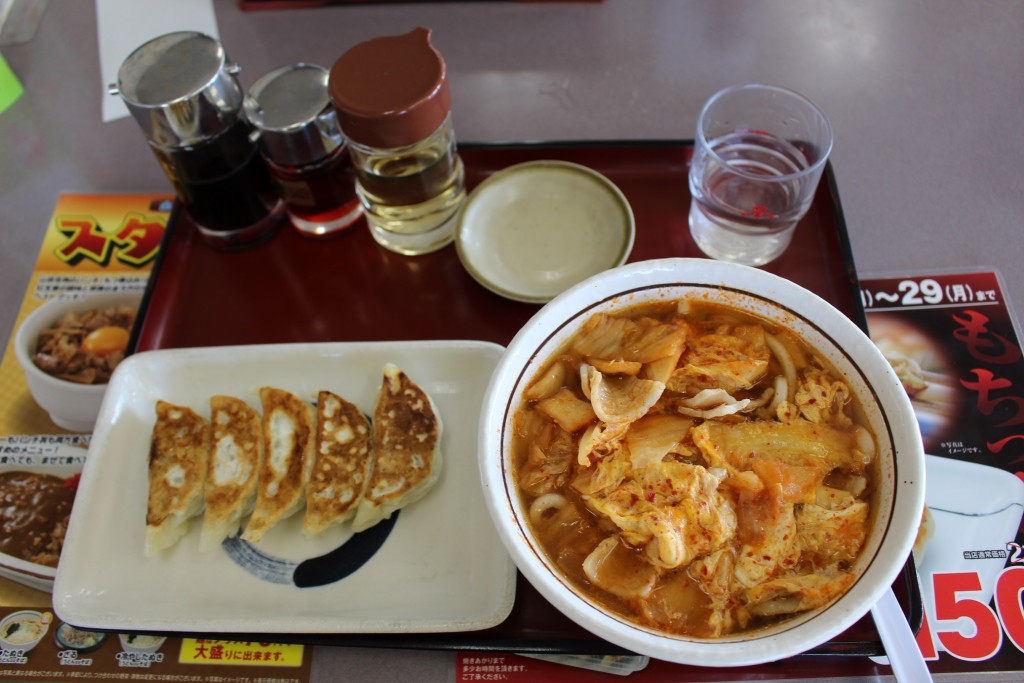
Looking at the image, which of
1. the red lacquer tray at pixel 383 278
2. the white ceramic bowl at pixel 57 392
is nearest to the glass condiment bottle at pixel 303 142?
the red lacquer tray at pixel 383 278

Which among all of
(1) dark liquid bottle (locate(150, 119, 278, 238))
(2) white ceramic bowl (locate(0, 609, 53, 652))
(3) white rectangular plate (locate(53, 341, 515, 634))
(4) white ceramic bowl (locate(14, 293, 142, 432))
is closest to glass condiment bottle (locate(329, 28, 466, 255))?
(1) dark liquid bottle (locate(150, 119, 278, 238))

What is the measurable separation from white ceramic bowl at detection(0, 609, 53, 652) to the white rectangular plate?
0.22m

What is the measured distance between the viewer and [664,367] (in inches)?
57.5

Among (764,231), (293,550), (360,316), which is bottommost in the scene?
(293,550)

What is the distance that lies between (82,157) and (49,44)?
2.34 ft

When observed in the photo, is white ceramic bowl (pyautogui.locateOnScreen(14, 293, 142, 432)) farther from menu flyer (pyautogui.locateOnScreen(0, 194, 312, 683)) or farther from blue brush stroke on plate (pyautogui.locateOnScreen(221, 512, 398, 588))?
blue brush stroke on plate (pyautogui.locateOnScreen(221, 512, 398, 588))

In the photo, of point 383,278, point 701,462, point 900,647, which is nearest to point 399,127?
point 383,278

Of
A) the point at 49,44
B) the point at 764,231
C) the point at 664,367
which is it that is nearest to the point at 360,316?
the point at 664,367

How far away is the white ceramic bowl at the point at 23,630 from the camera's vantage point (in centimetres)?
175

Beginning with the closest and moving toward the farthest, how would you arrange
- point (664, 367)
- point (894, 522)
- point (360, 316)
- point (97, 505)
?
point (894, 522) → point (664, 367) → point (97, 505) → point (360, 316)

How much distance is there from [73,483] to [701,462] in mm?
1680

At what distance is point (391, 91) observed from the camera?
1.70 m

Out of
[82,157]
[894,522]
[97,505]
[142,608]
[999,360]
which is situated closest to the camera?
[894,522]

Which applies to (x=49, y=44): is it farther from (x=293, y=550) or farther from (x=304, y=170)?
(x=293, y=550)
